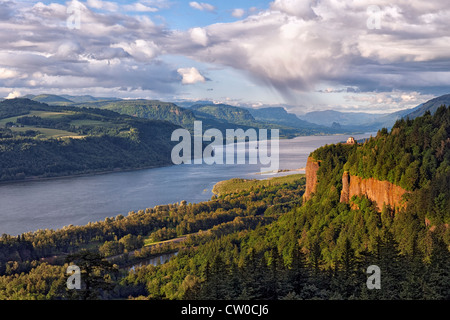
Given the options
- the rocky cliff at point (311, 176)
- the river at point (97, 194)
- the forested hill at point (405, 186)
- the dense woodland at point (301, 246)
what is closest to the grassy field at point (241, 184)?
the river at point (97, 194)

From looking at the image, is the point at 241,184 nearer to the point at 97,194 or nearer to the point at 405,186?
the point at 97,194

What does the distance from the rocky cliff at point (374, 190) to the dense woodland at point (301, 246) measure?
756 millimetres

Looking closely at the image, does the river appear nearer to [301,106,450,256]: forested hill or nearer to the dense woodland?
the dense woodland

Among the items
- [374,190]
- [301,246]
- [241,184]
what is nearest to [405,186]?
[374,190]

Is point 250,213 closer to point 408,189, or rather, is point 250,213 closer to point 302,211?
point 302,211

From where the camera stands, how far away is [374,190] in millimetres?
49469

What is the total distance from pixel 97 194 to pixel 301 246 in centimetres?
9429

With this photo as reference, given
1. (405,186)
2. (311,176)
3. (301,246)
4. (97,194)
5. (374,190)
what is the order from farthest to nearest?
(97,194) < (311,176) < (301,246) < (374,190) < (405,186)

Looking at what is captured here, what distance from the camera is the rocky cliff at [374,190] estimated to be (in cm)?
4581

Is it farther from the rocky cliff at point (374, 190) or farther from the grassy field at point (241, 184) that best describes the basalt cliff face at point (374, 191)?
the grassy field at point (241, 184)

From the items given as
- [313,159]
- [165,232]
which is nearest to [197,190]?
[165,232]

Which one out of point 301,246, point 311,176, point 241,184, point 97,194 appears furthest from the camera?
Answer: point 97,194

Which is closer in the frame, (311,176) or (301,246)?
(301,246)

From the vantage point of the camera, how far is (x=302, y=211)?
6431cm
